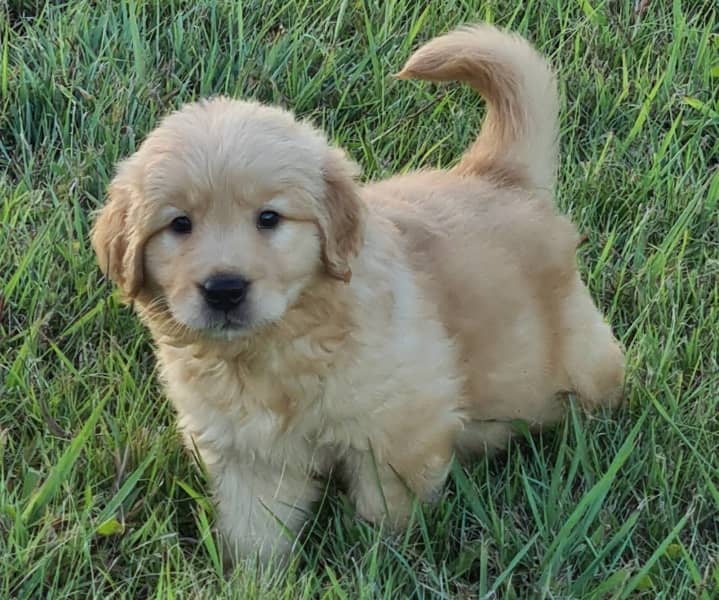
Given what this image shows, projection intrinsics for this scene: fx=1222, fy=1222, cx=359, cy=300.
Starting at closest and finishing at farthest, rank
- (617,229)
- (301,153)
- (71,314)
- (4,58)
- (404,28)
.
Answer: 1. (301,153)
2. (71,314)
3. (617,229)
4. (4,58)
5. (404,28)

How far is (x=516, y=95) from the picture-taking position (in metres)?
2.97

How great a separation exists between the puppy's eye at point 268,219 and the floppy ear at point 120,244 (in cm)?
→ 26

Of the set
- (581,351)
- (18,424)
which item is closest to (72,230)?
(18,424)

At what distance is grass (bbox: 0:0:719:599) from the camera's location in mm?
2580

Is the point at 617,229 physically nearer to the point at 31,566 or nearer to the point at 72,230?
the point at 72,230

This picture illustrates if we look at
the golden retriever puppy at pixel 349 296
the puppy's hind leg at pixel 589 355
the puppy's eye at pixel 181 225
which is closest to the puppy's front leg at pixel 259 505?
the golden retriever puppy at pixel 349 296

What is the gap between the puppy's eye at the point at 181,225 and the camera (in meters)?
2.38

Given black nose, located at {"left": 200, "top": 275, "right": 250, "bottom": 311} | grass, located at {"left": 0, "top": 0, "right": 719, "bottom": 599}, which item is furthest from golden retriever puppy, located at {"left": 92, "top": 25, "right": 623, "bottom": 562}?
grass, located at {"left": 0, "top": 0, "right": 719, "bottom": 599}

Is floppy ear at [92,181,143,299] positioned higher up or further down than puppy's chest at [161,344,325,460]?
higher up

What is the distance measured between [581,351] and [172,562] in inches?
45.2

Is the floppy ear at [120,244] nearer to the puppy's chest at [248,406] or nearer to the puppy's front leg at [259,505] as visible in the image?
the puppy's chest at [248,406]

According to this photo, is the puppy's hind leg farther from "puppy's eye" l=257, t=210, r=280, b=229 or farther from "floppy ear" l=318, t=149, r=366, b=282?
"puppy's eye" l=257, t=210, r=280, b=229

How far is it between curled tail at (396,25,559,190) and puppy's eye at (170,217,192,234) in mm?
785

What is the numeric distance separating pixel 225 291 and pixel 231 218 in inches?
5.9
